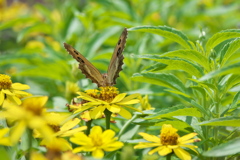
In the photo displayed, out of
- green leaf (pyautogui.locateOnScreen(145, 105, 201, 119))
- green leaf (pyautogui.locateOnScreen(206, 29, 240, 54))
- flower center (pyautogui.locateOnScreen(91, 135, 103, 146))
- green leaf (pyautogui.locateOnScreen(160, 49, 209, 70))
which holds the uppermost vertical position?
green leaf (pyautogui.locateOnScreen(206, 29, 240, 54))

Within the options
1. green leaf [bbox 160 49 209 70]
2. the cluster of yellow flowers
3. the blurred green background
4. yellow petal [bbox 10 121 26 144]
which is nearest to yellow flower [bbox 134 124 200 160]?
the cluster of yellow flowers

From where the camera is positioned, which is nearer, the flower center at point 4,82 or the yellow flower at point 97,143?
the yellow flower at point 97,143

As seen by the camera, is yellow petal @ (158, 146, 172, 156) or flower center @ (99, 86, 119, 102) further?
flower center @ (99, 86, 119, 102)

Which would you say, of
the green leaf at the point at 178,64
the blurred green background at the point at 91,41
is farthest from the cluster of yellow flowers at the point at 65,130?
the blurred green background at the point at 91,41

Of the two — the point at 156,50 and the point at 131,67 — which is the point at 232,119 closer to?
the point at 131,67

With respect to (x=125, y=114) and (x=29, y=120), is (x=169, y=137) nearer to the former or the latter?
(x=125, y=114)

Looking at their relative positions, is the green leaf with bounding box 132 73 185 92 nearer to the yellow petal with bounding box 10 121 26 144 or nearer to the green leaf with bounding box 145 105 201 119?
the green leaf with bounding box 145 105 201 119

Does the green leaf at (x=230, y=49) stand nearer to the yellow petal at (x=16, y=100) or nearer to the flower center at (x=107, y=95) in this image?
the flower center at (x=107, y=95)
